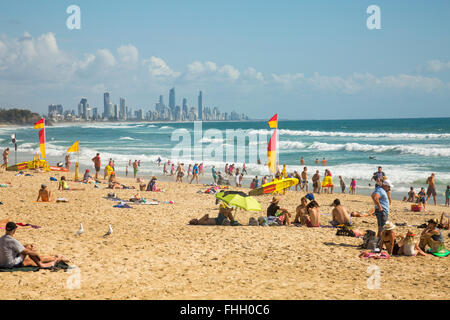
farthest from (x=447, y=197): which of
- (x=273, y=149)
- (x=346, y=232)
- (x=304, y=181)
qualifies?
(x=346, y=232)

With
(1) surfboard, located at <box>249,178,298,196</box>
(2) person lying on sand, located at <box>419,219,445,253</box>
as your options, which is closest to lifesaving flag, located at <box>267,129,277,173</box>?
(1) surfboard, located at <box>249,178,298,196</box>

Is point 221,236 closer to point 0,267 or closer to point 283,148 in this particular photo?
point 0,267

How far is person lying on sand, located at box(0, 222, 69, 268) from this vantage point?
5971 millimetres

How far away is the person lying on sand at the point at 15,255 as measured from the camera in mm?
5971

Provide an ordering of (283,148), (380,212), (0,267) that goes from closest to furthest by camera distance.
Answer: (0,267) < (380,212) < (283,148)

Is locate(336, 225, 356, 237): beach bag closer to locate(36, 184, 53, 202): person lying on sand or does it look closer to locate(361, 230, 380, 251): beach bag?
locate(361, 230, 380, 251): beach bag

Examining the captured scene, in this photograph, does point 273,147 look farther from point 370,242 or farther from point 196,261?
point 196,261

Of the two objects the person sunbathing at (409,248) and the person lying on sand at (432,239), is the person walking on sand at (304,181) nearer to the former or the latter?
the person lying on sand at (432,239)

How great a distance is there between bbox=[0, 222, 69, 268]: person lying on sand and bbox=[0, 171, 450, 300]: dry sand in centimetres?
24

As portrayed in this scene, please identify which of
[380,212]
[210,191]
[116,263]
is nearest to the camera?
[116,263]

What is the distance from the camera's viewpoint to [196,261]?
23.4 feet
